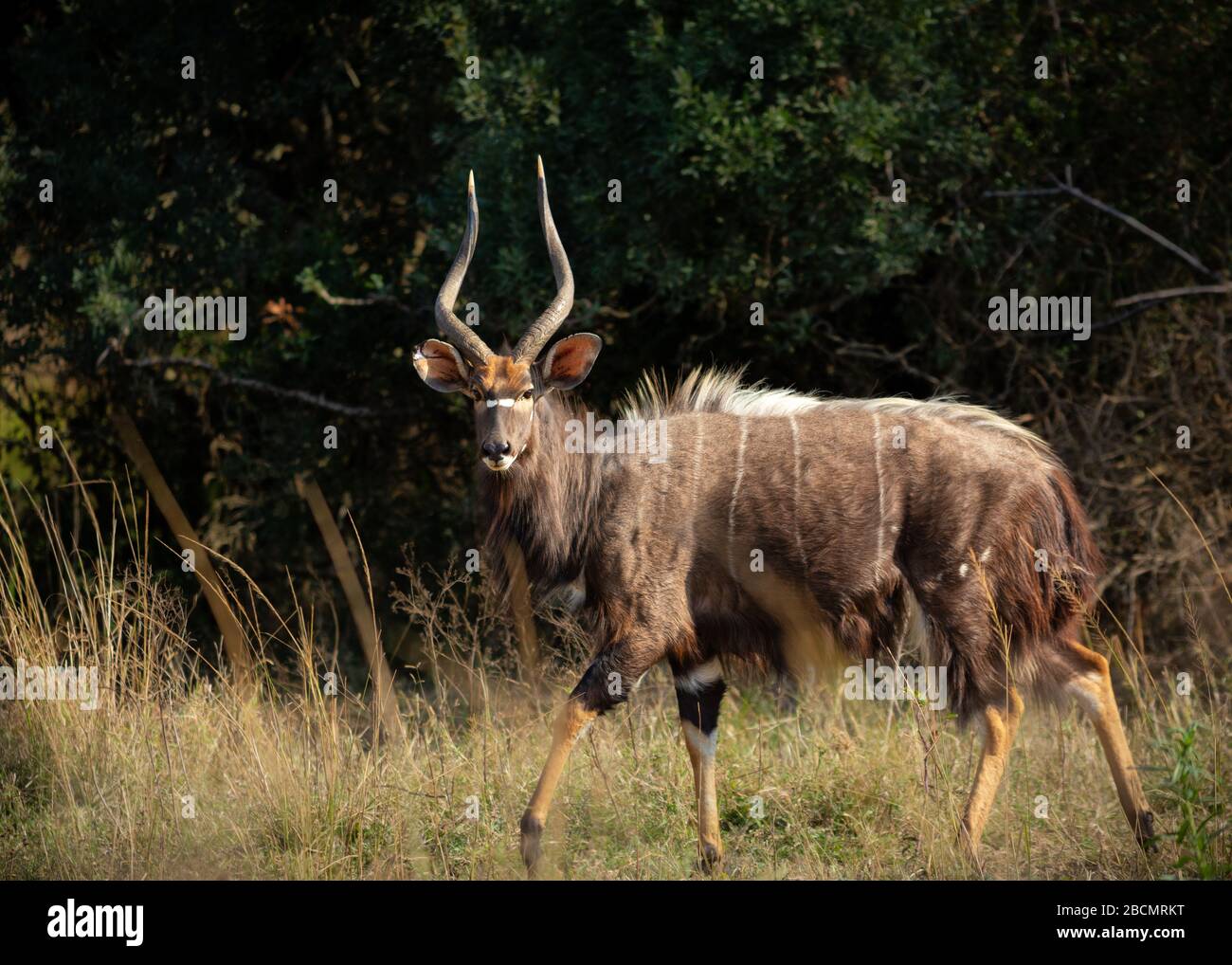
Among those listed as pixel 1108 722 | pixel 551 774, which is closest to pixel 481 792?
pixel 551 774

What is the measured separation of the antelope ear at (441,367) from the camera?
494cm

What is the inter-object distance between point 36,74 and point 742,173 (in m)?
4.31

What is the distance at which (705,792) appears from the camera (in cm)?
490

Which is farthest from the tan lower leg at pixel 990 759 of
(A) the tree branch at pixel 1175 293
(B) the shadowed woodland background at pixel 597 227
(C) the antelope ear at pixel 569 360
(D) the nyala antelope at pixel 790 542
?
(A) the tree branch at pixel 1175 293

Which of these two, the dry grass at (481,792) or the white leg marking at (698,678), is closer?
the dry grass at (481,792)

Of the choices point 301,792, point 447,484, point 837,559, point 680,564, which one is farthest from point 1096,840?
point 447,484

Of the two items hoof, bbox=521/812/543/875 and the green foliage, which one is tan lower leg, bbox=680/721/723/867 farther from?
the green foliage

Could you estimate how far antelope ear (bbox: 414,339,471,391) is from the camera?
16.2 feet

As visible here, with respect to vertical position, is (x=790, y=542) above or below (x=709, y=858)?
above

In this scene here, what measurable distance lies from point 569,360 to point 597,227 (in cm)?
238

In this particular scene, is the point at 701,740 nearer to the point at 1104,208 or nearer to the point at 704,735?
the point at 704,735

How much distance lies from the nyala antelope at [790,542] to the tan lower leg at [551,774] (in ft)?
0.51

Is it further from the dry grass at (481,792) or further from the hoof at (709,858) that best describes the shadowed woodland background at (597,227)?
the hoof at (709,858)

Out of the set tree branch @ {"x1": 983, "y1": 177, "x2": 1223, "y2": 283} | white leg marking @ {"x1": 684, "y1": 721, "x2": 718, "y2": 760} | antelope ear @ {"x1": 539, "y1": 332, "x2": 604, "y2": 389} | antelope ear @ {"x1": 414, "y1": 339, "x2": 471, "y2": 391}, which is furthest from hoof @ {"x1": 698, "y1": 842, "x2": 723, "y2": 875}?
tree branch @ {"x1": 983, "y1": 177, "x2": 1223, "y2": 283}
